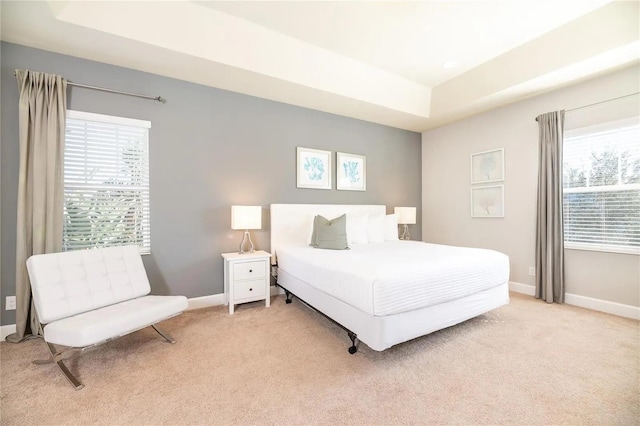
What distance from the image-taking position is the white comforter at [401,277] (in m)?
1.85

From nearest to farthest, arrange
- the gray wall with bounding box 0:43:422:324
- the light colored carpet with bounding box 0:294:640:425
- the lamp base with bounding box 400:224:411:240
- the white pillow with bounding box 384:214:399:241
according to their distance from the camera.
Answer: the light colored carpet with bounding box 0:294:640:425
the gray wall with bounding box 0:43:422:324
the white pillow with bounding box 384:214:399:241
the lamp base with bounding box 400:224:411:240

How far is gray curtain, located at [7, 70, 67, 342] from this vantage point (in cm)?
229

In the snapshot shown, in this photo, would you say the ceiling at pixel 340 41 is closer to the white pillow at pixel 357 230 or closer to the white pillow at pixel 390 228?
the white pillow at pixel 357 230

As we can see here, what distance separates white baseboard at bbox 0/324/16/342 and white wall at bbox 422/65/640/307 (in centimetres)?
558

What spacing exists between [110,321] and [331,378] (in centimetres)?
159

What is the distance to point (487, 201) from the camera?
13.5 feet

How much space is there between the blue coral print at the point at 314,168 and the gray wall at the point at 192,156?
21 cm

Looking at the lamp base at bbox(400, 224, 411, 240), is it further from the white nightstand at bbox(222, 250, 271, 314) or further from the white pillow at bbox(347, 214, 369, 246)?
the white nightstand at bbox(222, 250, 271, 314)

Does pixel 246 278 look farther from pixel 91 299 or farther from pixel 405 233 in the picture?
pixel 405 233

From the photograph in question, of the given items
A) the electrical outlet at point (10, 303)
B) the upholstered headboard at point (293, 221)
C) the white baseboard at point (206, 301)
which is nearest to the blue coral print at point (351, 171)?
the upholstered headboard at point (293, 221)

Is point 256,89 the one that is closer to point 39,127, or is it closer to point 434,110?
point 39,127

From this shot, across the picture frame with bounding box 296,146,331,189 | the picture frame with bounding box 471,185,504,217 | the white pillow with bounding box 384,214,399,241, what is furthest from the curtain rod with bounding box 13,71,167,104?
the picture frame with bounding box 471,185,504,217

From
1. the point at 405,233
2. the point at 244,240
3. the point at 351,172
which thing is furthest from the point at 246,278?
the point at 405,233

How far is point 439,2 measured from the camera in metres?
2.44
